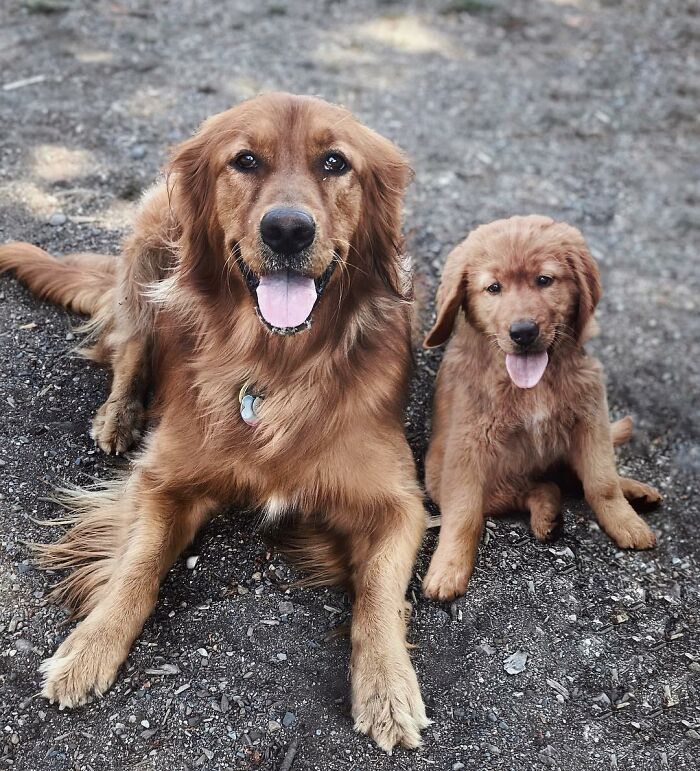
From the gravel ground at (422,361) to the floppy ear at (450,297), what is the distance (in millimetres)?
592

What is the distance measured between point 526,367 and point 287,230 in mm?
1044

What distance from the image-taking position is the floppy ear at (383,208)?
9.84 ft

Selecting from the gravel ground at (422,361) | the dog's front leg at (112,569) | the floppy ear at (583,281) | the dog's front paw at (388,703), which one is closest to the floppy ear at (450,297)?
the floppy ear at (583,281)

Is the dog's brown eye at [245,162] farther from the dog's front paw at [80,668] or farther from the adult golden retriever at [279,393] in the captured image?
the dog's front paw at [80,668]

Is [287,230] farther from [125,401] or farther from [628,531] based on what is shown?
[628,531]

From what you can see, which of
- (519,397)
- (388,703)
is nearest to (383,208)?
(519,397)

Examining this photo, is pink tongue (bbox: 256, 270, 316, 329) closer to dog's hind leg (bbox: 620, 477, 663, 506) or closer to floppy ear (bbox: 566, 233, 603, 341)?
floppy ear (bbox: 566, 233, 603, 341)

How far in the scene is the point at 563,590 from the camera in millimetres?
3146

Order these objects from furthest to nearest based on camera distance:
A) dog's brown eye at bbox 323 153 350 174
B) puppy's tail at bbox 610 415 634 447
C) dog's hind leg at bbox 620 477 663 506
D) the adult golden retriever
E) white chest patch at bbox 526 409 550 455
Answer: puppy's tail at bbox 610 415 634 447, dog's hind leg at bbox 620 477 663 506, white chest patch at bbox 526 409 550 455, dog's brown eye at bbox 323 153 350 174, the adult golden retriever

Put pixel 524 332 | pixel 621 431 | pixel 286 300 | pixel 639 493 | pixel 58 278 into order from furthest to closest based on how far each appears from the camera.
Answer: pixel 58 278 < pixel 621 431 < pixel 639 493 < pixel 524 332 < pixel 286 300

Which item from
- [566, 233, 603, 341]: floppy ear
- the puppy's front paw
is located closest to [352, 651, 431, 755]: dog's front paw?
the puppy's front paw

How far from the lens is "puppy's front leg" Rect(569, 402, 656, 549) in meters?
3.23

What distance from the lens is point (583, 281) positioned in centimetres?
312

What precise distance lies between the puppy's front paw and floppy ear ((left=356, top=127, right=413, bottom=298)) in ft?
3.21
